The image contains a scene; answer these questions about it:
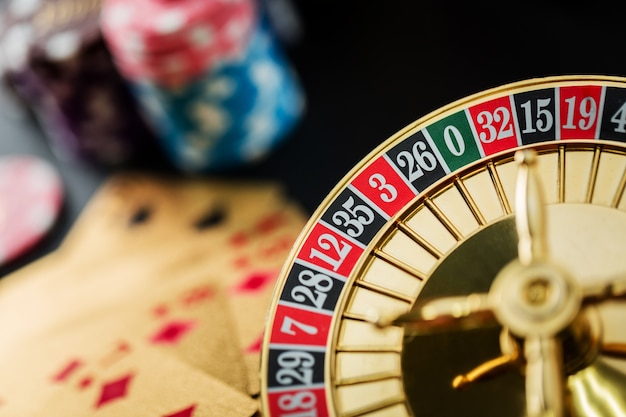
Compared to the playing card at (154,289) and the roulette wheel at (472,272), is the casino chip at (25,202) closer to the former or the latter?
the playing card at (154,289)

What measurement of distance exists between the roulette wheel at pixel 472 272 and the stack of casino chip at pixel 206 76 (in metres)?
0.96

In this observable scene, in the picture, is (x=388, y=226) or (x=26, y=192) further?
(x=26, y=192)

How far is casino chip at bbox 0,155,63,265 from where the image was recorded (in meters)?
1.99

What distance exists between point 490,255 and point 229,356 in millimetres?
452

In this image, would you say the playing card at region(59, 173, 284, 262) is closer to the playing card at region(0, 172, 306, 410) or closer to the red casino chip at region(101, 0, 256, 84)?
Answer: the playing card at region(0, 172, 306, 410)

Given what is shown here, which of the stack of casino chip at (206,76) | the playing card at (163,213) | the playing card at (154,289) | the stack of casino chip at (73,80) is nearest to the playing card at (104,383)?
the playing card at (154,289)

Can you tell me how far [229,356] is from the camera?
3.59 feet

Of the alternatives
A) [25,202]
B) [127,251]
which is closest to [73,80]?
[25,202]

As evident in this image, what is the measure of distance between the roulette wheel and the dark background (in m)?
0.42

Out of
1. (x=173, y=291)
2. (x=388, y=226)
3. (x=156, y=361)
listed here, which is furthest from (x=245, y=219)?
(x=388, y=226)

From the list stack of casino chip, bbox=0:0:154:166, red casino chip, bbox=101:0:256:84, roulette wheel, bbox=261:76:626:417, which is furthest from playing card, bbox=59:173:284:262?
roulette wheel, bbox=261:76:626:417

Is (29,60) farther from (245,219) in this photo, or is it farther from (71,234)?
(245,219)

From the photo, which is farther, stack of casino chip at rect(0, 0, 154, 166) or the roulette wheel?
stack of casino chip at rect(0, 0, 154, 166)

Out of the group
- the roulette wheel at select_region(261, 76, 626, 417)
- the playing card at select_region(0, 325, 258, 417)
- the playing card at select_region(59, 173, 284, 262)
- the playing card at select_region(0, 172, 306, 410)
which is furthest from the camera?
the playing card at select_region(59, 173, 284, 262)
